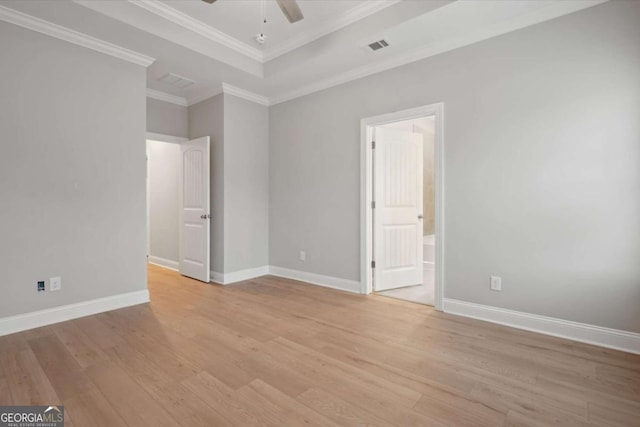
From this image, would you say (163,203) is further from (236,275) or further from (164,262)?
(236,275)

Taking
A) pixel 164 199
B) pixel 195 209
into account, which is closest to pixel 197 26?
pixel 195 209

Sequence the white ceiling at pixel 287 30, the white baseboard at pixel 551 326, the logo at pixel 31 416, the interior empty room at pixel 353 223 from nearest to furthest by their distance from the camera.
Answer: the logo at pixel 31 416
the interior empty room at pixel 353 223
the white baseboard at pixel 551 326
the white ceiling at pixel 287 30

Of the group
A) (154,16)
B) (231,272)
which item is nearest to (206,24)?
(154,16)

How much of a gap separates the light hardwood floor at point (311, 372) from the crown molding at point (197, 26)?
3015 millimetres

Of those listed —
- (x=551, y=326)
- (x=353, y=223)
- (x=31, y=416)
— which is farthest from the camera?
(x=353, y=223)

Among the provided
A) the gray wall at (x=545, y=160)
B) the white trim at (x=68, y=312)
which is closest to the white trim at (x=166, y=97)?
the white trim at (x=68, y=312)

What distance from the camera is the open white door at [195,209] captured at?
14.5 ft

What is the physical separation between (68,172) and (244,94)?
2.50m

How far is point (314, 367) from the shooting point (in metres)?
2.14

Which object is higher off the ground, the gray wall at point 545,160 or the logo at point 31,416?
the gray wall at point 545,160

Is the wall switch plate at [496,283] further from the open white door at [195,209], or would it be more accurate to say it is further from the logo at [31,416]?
the open white door at [195,209]

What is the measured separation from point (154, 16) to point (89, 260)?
8.31ft

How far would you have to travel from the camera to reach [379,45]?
323 centimetres

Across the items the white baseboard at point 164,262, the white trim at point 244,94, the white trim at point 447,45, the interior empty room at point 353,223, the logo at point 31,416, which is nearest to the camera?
the logo at point 31,416
